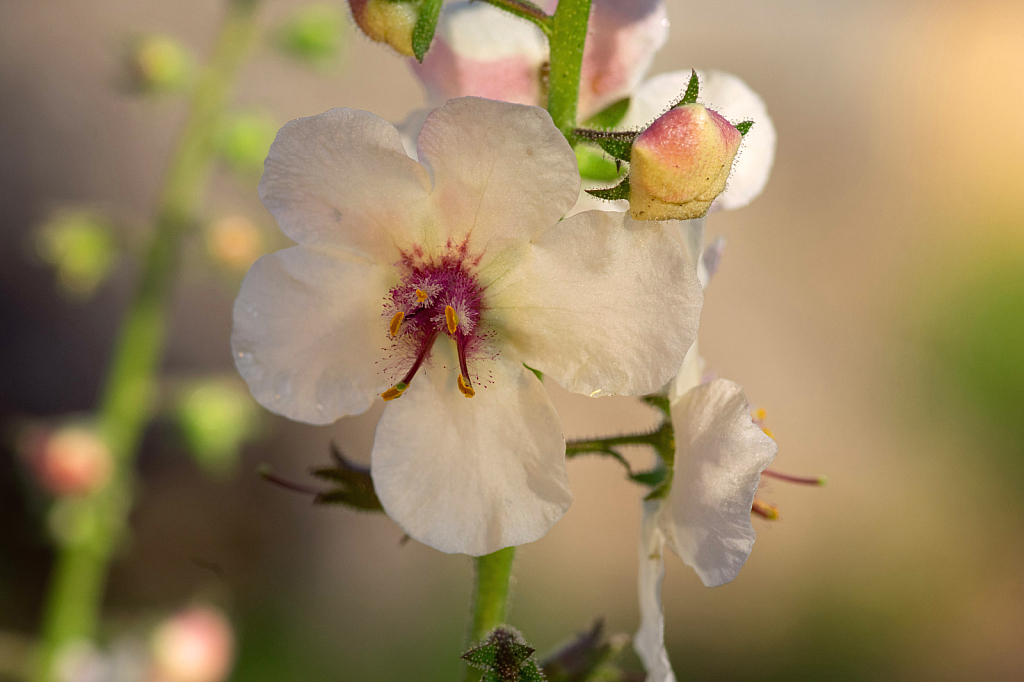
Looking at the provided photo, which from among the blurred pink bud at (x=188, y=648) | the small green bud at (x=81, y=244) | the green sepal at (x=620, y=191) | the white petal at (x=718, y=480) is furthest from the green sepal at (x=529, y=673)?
the small green bud at (x=81, y=244)

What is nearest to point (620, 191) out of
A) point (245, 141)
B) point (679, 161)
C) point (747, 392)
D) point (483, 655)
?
point (679, 161)

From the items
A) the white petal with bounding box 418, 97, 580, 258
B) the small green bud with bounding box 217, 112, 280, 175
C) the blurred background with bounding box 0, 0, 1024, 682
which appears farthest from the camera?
the blurred background with bounding box 0, 0, 1024, 682

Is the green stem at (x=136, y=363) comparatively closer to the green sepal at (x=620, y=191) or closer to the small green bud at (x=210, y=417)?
the small green bud at (x=210, y=417)

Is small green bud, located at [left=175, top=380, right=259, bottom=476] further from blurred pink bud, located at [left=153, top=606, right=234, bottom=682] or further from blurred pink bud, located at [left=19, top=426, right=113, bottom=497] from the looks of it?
blurred pink bud, located at [left=153, top=606, right=234, bottom=682]

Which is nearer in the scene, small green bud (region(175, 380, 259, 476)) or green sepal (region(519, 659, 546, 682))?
green sepal (region(519, 659, 546, 682))

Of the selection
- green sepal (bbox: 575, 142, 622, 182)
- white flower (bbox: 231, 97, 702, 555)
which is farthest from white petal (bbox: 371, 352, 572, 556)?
green sepal (bbox: 575, 142, 622, 182)

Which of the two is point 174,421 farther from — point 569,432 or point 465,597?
point 569,432

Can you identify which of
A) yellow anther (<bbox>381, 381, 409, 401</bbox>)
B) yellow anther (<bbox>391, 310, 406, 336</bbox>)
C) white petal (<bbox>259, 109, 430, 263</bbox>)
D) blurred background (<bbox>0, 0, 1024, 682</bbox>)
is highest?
white petal (<bbox>259, 109, 430, 263</bbox>)
